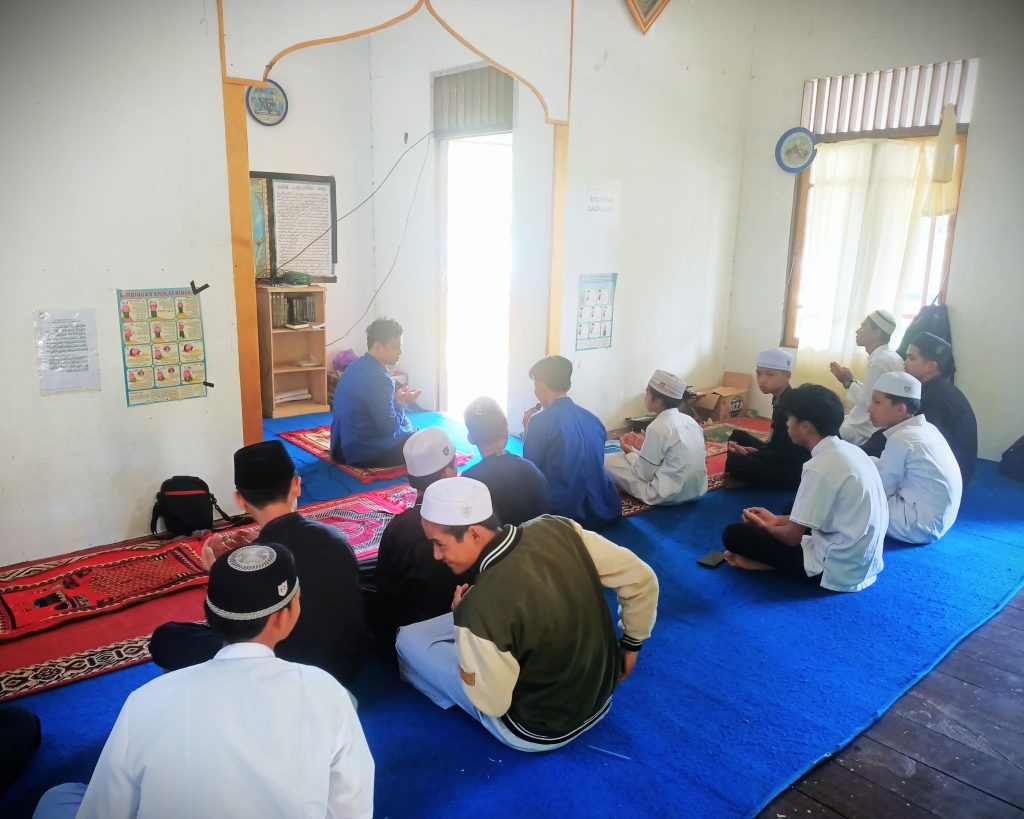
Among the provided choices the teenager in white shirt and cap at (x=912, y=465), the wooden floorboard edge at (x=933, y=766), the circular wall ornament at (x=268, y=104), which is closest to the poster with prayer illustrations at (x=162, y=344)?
the circular wall ornament at (x=268, y=104)

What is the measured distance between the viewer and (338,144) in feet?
22.3

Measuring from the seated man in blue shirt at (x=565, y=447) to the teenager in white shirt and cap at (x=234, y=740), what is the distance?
2535 mm

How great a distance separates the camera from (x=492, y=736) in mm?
2410

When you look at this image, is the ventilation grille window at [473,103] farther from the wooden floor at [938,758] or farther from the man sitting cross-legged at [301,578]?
the wooden floor at [938,758]

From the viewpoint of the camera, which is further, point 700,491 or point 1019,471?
point 1019,471

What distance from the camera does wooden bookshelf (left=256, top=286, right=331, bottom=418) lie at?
6.28 metres

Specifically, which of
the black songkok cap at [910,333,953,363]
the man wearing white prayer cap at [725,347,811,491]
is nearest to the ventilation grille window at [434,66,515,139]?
the man wearing white prayer cap at [725,347,811,491]

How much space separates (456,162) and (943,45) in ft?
12.5

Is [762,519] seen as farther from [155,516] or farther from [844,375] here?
[155,516]

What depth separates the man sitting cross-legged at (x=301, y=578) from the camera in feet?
7.40

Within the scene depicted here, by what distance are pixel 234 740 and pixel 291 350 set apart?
5737mm

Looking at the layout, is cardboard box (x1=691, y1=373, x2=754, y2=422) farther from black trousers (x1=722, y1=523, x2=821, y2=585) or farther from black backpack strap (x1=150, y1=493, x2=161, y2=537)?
black backpack strap (x1=150, y1=493, x2=161, y2=537)

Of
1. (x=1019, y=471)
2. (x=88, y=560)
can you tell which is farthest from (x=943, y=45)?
(x=88, y=560)

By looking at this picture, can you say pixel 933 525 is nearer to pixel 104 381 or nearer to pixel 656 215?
pixel 656 215
